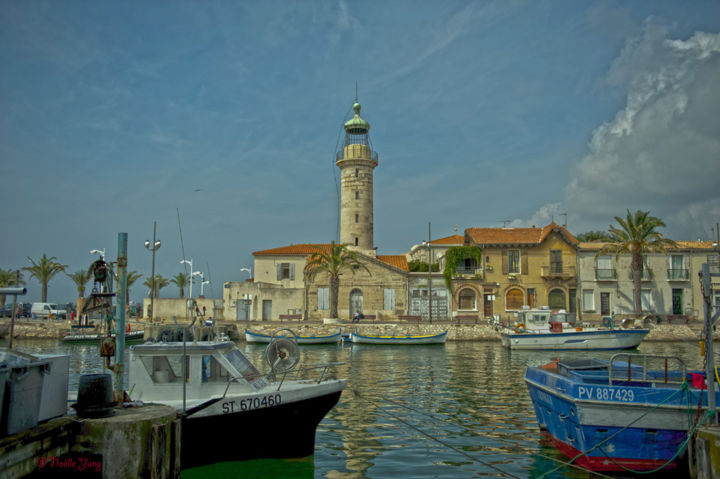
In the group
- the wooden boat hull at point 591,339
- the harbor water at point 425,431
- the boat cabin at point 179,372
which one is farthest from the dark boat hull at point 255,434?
the wooden boat hull at point 591,339

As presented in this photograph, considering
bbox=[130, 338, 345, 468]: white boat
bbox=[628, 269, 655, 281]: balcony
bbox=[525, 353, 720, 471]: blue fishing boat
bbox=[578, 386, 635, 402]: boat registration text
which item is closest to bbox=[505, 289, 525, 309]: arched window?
bbox=[628, 269, 655, 281]: balcony

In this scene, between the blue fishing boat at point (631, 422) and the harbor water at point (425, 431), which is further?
the harbor water at point (425, 431)

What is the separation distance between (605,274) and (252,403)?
4739 centimetres

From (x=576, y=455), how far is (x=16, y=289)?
34.3ft

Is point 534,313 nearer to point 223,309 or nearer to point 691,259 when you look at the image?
point 691,259

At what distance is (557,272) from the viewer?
170 ft

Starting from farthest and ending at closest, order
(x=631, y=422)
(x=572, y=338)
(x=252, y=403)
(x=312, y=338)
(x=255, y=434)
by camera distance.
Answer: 1. (x=312, y=338)
2. (x=572, y=338)
3. (x=255, y=434)
4. (x=252, y=403)
5. (x=631, y=422)

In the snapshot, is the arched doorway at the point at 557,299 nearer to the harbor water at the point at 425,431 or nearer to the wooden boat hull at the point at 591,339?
the wooden boat hull at the point at 591,339

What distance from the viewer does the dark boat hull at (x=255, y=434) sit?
11109 mm

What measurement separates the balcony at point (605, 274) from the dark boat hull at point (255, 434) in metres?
45.3

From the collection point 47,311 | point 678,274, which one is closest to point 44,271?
point 47,311

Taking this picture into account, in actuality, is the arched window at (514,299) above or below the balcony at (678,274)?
below

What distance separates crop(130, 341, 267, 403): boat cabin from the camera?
11.8 m

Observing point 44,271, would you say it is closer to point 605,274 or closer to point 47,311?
point 47,311
